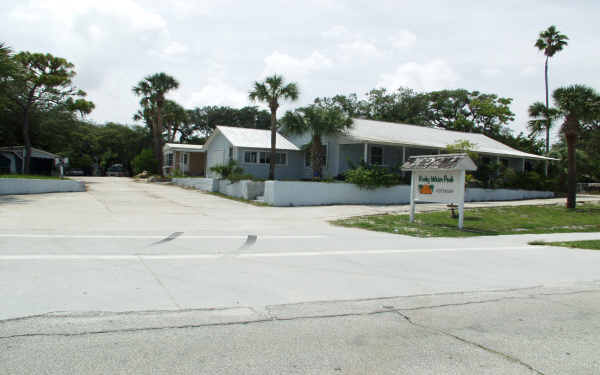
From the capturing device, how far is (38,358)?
3.40 m

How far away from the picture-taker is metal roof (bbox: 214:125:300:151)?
1145 inches

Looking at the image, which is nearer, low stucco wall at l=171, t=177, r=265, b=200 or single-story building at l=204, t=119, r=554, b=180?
low stucco wall at l=171, t=177, r=265, b=200

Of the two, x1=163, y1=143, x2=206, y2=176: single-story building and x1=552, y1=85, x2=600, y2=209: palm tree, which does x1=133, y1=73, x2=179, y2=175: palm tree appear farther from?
x1=552, y1=85, x2=600, y2=209: palm tree

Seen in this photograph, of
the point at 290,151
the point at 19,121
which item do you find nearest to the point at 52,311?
the point at 290,151

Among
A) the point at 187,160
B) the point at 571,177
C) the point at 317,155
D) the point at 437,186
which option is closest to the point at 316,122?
the point at 317,155

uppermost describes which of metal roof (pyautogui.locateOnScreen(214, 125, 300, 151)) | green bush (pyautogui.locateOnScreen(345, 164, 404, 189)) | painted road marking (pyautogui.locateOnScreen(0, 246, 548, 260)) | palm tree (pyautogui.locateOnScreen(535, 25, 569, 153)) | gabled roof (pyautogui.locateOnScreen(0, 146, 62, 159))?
palm tree (pyautogui.locateOnScreen(535, 25, 569, 153))

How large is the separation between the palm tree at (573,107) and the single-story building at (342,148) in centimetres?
688

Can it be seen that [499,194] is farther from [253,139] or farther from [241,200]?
[253,139]

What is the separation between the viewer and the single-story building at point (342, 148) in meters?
26.5

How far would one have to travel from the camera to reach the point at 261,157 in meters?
29.8

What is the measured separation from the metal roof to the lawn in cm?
1409

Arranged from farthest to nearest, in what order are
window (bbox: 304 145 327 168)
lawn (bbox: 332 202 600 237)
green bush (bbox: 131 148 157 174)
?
1. green bush (bbox: 131 148 157 174)
2. window (bbox: 304 145 327 168)
3. lawn (bbox: 332 202 600 237)

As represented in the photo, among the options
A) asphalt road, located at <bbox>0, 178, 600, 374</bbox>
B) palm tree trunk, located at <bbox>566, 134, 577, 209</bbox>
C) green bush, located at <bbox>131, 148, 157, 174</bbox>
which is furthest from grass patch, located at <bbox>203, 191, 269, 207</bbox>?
green bush, located at <bbox>131, 148, 157, 174</bbox>

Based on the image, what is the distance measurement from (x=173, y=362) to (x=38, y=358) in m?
1.08
